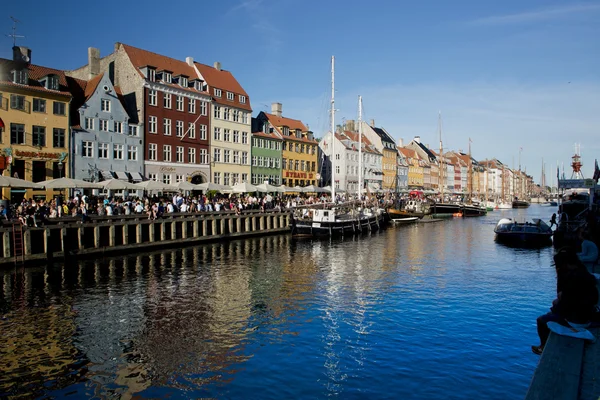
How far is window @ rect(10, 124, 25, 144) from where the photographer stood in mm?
43594

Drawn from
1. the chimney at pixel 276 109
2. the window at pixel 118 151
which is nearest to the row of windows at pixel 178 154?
the window at pixel 118 151

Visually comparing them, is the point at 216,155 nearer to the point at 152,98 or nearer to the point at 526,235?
the point at 152,98

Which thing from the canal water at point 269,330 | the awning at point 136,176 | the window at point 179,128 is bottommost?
the canal water at point 269,330

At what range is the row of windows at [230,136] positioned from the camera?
66162 millimetres

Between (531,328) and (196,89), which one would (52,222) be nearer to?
(531,328)

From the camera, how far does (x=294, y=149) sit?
83.4 metres

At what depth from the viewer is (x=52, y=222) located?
31062mm

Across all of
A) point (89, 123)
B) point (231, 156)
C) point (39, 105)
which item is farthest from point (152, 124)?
point (231, 156)

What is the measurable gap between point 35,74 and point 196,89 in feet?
66.5

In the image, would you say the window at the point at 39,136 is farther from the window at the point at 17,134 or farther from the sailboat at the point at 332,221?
the sailboat at the point at 332,221

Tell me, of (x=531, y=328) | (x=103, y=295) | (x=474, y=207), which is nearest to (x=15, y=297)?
(x=103, y=295)

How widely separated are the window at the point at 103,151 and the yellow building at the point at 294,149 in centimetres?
3113

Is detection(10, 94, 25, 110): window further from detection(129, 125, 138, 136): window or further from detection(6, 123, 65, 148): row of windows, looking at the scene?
detection(129, 125, 138, 136): window

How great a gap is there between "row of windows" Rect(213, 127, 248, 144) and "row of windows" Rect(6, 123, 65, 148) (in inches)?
865
